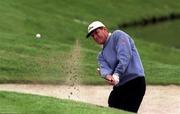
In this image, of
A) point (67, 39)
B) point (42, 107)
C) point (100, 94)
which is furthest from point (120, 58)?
point (67, 39)

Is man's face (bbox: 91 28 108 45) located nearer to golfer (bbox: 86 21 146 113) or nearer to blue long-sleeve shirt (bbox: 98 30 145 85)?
golfer (bbox: 86 21 146 113)

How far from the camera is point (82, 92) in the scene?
19.0 meters

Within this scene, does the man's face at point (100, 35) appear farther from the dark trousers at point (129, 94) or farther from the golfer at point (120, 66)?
the dark trousers at point (129, 94)

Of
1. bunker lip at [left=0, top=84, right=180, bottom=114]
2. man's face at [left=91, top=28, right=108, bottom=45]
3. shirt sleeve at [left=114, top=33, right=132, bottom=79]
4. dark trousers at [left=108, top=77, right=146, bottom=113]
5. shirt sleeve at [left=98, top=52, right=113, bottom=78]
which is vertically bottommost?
bunker lip at [left=0, top=84, right=180, bottom=114]

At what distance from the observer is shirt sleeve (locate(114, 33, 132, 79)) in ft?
41.2

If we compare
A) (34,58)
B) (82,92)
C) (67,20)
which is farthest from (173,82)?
(67,20)

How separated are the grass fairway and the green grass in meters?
5.96

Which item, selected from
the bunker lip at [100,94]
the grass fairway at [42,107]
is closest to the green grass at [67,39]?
the bunker lip at [100,94]

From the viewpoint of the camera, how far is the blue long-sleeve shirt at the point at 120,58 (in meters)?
12.6

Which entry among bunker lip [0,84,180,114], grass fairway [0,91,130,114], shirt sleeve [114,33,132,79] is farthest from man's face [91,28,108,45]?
bunker lip [0,84,180,114]

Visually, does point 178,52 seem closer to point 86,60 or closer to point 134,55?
point 86,60

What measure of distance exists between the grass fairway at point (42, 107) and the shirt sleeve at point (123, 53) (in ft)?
2.86

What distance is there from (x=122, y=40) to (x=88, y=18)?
101 ft

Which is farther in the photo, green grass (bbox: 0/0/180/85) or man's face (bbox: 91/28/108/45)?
green grass (bbox: 0/0/180/85)
